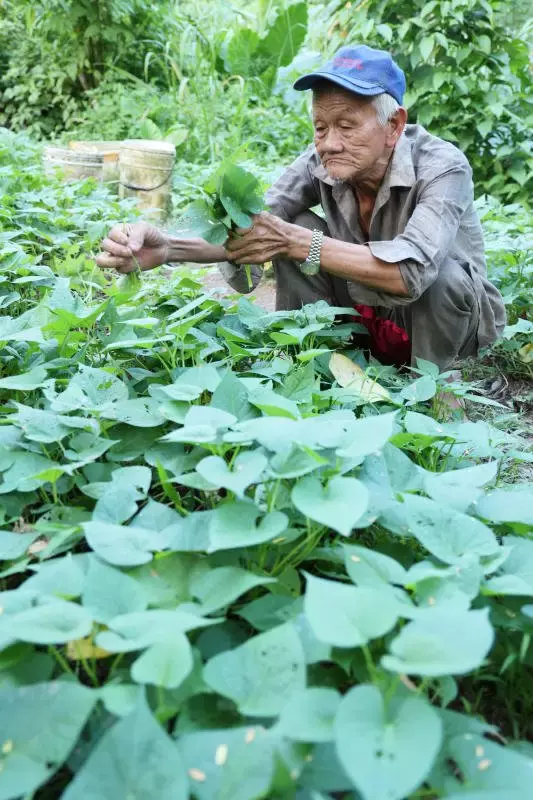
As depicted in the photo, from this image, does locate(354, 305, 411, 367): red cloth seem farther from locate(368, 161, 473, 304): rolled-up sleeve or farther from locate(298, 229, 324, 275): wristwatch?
locate(298, 229, 324, 275): wristwatch

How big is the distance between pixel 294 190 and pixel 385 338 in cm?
57

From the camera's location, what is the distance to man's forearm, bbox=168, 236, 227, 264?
234 cm

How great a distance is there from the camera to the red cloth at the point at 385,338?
2.54 meters

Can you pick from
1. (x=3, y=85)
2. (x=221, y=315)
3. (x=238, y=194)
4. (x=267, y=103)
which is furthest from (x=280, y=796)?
(x=3, y=85)

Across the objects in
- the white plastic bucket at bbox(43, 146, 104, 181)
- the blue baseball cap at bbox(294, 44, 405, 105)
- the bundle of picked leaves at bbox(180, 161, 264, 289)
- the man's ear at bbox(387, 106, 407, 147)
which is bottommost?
the white plastic bucket at bbox(43, 146, 104, 181)

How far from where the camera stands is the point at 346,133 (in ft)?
7.14

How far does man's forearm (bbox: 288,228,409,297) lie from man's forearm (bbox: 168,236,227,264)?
31 centimetres

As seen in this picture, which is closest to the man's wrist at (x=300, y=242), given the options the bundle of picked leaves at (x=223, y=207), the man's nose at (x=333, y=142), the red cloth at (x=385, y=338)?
the bundle of picked leaves at (x=223, y=207)

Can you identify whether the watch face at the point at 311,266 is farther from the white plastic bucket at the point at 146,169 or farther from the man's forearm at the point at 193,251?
the white plastic bucket at the point at 146,169

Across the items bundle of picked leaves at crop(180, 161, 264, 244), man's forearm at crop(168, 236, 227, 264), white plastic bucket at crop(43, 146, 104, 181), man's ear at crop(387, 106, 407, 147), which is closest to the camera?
bundle of picked leaves at crop(180, 161, 264, 244)

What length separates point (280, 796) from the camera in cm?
79

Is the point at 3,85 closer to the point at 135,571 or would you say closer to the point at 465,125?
the point at 465,125

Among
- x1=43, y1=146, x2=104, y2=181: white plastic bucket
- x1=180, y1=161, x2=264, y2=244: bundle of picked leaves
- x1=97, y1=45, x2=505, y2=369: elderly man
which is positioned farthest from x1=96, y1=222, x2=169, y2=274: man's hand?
x1=43, y1=146, x2=104, y2=181: white plastic bucket

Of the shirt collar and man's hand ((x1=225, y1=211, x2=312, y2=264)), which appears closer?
man's hand ((x1=225, y1=211, x2=312, y2=264))
